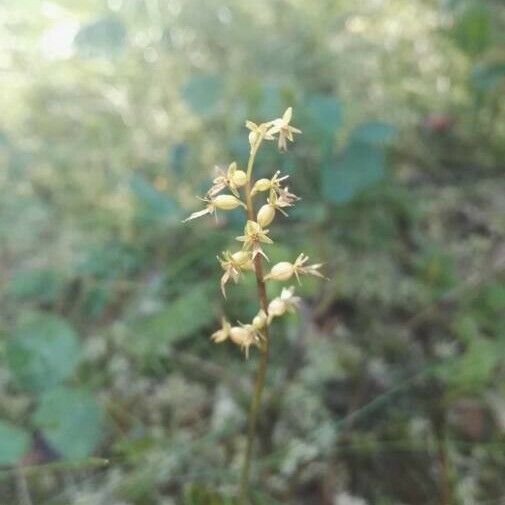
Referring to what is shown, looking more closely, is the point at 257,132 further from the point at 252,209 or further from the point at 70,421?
the point at 70,421

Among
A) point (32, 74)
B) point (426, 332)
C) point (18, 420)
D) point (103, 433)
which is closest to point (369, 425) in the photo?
point (426, 332)

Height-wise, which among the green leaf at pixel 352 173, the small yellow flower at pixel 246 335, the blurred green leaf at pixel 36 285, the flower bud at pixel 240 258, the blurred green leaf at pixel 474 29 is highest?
the blurred green leaf at pixel 474 29

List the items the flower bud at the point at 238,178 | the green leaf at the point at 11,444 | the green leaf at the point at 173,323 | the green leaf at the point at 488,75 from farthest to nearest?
the green leaf at the point at 488,75 → the green leaf at the point at 173,323 → the green leaf at the point at 11,444 → the flower bud at the point at 238,178

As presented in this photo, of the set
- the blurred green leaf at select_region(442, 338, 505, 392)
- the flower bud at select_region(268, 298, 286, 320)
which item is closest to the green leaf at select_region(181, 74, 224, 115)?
the blurred green leaf at select_region(442, 338, 505, 392)

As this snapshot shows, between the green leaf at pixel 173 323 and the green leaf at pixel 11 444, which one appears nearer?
the green leaf at pixel 11 444

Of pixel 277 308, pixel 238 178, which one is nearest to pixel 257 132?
pixel 238 178

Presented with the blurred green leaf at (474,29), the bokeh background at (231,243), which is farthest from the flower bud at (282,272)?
the blurred green leaf at (474,29)

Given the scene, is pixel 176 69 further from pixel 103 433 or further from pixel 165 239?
pixel 103 433

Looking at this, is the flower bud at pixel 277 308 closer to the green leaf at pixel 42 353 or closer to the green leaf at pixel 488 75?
the green leaf at pixel 42 353
